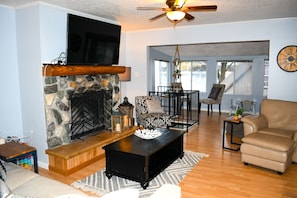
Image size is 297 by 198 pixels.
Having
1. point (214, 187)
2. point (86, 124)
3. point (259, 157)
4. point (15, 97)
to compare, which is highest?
point (15, 97)

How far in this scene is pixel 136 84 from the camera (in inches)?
234

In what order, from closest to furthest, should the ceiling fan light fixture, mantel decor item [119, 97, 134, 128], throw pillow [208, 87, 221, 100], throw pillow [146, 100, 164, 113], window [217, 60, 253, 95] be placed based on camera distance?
the ceiling fan light fixture, mantel decor item [119, 97, 134, 128], throw pillow [146, 100, 164, 113], throw pillow [208, 87, 221, 100], window [217, 60, 253, 95]

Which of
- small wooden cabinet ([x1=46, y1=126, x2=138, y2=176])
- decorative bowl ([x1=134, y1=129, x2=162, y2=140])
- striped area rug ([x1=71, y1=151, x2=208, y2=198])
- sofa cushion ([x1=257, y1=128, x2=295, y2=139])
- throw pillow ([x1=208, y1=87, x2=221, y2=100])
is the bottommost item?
striped area rug ([x1=71, y1=151, x2=208, y2=198])

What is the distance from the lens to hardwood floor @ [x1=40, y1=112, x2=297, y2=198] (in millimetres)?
2887

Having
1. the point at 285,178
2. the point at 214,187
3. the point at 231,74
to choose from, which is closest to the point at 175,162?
the point at 214,187

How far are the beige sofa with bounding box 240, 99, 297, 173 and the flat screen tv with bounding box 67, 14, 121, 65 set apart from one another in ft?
9.04

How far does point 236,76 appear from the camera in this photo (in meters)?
8.41

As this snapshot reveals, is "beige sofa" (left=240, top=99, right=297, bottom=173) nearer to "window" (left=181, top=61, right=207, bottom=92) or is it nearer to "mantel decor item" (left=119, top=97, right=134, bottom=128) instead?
"mantel decor item" (left=119, top=97, right=134, bottom=128)

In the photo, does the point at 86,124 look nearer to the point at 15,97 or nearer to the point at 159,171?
the point at 15,97

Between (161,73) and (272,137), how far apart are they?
19.3ft

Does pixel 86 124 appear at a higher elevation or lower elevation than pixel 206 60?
lower

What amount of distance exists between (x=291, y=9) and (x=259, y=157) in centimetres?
243

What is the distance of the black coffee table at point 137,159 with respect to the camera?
2.96 metres

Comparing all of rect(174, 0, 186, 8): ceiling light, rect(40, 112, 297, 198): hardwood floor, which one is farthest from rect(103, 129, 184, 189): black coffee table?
rect(174, 0, 186, 8): ceiling light
